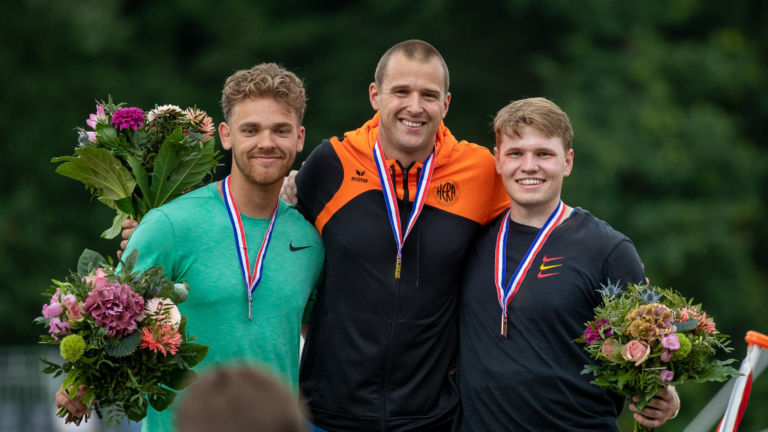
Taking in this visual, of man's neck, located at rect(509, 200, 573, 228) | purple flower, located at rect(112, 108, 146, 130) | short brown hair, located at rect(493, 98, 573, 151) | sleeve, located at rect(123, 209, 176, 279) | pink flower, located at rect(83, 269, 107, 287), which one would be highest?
purple flower, located at rect(112, 108, 146, 130)

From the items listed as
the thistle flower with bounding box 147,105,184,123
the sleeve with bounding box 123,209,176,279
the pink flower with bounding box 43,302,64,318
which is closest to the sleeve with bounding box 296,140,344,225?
the thistle flower with bounding box 147,105,184,123

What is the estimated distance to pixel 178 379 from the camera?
13.0ft

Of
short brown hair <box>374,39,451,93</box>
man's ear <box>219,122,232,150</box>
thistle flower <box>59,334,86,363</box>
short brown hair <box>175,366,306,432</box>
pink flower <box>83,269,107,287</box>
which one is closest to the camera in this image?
short brown hair <box>175,366,306,432</box>

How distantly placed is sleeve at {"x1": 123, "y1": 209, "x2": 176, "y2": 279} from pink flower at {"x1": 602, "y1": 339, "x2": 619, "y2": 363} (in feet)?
6.54

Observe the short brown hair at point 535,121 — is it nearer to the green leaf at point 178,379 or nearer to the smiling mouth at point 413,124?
the smiling mouth at point 413,124

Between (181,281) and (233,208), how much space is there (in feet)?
1.53

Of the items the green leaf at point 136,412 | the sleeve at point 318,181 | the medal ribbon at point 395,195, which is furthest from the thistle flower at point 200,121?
the green leaf at point 136,412

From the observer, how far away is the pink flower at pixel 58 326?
3.76 m

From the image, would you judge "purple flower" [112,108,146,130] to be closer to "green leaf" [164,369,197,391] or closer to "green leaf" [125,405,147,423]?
"green leaf" [164,369,197,391]

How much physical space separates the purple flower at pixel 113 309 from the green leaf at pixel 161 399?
1.12 ft

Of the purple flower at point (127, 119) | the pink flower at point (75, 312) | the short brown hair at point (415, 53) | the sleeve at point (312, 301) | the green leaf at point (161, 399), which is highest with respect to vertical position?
the short brown hair at point (415, 53)

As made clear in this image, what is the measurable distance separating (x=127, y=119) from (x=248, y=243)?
3.13 feet

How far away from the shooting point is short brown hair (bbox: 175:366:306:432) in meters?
2.10

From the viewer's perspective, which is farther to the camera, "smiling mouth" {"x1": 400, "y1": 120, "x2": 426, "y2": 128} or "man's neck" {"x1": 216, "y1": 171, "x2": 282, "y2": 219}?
"smiling mouth" {"x1": 400, "y1": 120, "x2": 426, "y2": 128}
